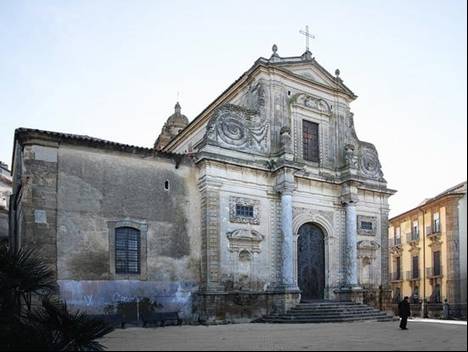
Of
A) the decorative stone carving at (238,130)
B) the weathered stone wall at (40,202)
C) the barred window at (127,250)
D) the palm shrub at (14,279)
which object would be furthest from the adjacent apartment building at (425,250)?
the palm shrub at (14,279)

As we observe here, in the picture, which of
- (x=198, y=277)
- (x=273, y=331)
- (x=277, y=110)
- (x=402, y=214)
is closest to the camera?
(x=273, y=331)

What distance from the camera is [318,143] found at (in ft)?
76.3

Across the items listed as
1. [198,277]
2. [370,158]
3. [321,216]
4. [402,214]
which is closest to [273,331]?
[198,277]

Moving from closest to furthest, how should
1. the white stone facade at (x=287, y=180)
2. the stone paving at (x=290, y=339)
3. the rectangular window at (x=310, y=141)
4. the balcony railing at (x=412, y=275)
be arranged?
the stone paving at (x=290, y=339), the white stone facade at (x=287, y=180), the rectangular window at (x=310, y=141), the balcony railing at (x=412, y=275)

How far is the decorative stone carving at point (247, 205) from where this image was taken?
1973cm

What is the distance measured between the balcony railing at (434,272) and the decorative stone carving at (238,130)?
20.2 m

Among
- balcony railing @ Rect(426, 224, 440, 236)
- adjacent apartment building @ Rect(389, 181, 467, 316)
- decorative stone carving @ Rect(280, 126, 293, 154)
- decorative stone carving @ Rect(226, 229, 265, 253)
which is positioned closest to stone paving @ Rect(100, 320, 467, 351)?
decorative stone carving @ Rect(226, 229, 265, 253)

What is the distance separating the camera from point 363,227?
23.6m

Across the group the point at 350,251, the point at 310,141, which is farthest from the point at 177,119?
the point at 350,251

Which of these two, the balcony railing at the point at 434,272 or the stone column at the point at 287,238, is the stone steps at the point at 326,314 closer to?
the stone column at the point at 287,238

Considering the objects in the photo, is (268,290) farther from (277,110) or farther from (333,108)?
(333,108)

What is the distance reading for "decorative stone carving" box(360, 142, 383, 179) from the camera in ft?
79.7

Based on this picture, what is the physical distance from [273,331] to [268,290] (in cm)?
495

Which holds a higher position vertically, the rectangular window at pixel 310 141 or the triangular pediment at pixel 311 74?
the triangular pediment at pixel 311 74
